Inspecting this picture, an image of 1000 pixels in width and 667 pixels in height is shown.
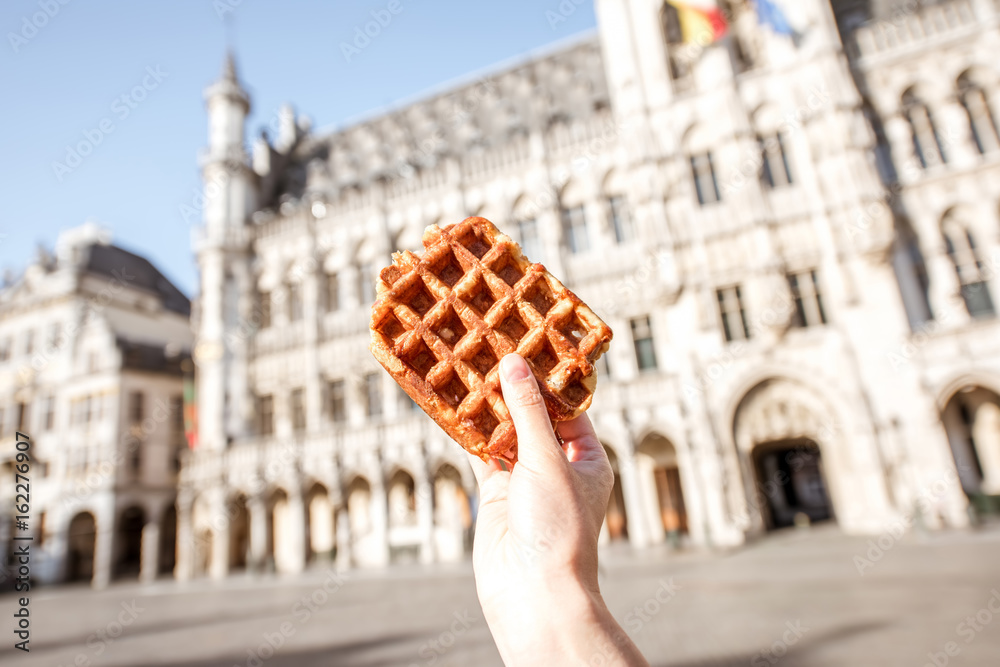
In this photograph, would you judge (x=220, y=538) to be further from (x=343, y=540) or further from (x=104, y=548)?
(x=104, y=548)

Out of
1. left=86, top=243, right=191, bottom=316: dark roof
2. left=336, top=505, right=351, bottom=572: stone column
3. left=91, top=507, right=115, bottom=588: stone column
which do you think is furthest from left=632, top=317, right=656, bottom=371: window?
left=86, top=243, right=191, bottom=316: dark roof

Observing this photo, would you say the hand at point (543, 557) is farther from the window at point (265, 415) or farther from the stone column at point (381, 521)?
the window at point (265, 415)

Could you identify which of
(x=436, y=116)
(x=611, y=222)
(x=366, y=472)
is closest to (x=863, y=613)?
(x=611, y=222)

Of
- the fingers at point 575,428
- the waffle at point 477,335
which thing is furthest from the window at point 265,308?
the fingers at point 575,428

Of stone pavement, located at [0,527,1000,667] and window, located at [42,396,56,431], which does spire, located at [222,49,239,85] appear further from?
stone pavement, located at [0,527,1000,667]

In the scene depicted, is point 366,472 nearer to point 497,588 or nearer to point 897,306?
point 897,306

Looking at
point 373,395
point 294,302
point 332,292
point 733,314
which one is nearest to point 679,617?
point 733,314

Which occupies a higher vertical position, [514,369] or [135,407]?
[135,407]

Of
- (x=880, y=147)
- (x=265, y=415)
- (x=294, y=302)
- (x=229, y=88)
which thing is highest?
(x=229, y=88)
